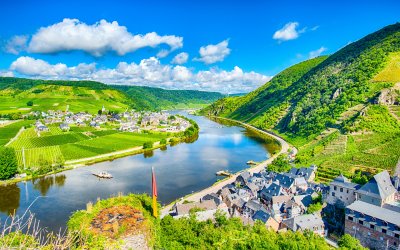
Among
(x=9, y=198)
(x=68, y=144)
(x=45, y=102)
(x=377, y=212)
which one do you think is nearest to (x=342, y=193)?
(x=377, y=212)

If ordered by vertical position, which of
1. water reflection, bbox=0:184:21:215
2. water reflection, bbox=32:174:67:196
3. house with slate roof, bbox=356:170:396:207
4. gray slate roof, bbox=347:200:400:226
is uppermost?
house with slate roof, bbox=356:170:396:207

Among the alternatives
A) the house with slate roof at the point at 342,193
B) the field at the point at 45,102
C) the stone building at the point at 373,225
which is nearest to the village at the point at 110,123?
the field at the point at 45,102

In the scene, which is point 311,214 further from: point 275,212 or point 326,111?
point 326,111

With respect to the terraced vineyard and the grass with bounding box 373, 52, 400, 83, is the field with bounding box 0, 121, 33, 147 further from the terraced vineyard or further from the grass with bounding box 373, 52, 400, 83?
the grass with bounding box 373, 52, 400, 83

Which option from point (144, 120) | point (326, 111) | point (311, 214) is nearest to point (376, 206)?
point (311, 214)

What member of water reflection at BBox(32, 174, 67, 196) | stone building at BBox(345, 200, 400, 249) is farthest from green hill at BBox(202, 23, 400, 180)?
water reflection at BBox(32, 174, 67, 196)

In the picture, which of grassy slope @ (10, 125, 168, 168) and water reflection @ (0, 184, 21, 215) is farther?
grassy slope @ (10, 125, 168, 168)

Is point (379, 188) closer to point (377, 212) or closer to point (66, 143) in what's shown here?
point (377, 212)
